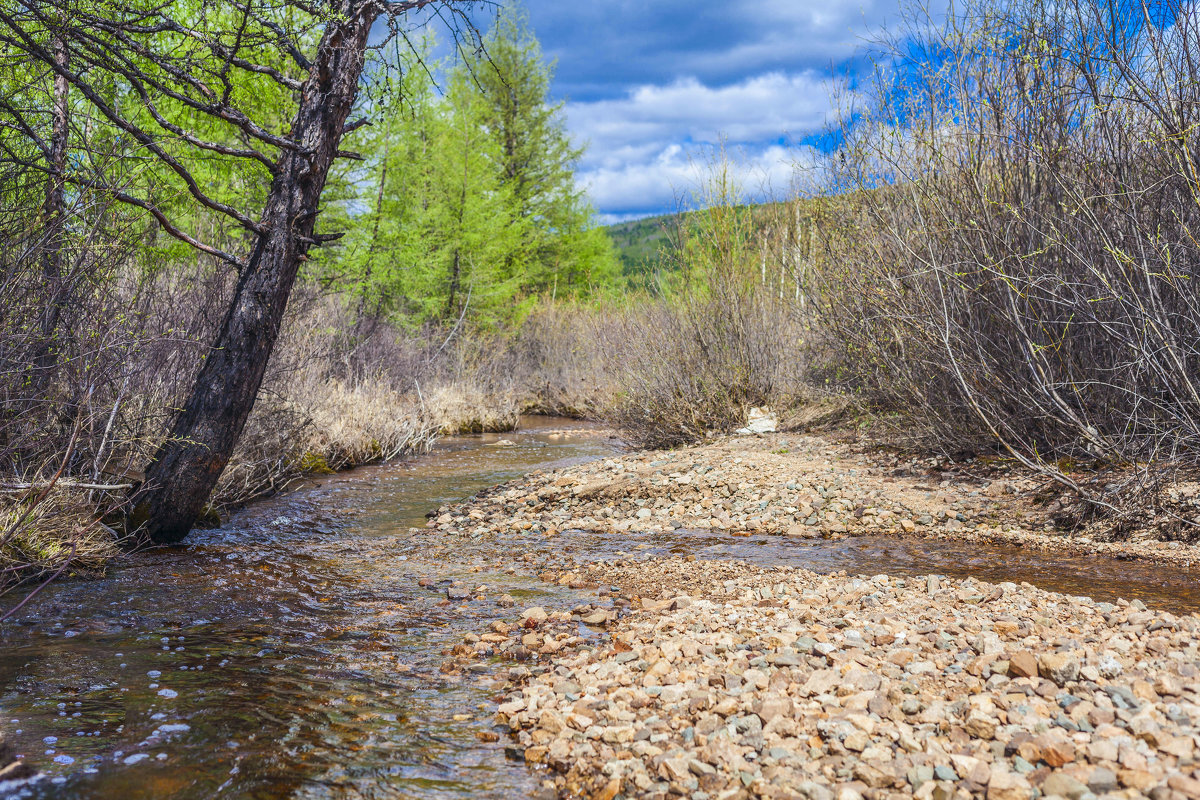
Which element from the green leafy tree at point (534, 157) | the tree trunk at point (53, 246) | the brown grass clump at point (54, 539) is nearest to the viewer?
the brown grass clump at point (54, 539)

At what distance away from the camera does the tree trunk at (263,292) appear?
589 centimetres

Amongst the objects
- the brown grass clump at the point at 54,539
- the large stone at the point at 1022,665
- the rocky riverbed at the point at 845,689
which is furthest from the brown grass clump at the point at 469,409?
the large stone at the point at 1022,665

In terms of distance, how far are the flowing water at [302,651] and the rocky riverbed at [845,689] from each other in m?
0.34

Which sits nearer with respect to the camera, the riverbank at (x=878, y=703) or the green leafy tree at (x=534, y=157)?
the riverbank at (x=878, y=703)

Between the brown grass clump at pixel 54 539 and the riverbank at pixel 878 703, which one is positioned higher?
the brown grass clump at pixel 54 539

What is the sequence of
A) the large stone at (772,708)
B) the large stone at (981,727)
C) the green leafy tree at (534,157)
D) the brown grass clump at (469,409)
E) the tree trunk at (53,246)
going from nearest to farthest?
the large stone at (981,727), the large stone at (772,708), the tree trunk at (53,246), the brown grass clump at (469,409), the green leafy tree at (534,157)

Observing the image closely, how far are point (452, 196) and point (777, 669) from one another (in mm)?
18747

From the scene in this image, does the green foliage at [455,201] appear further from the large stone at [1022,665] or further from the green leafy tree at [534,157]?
the large stone at [1022,665]

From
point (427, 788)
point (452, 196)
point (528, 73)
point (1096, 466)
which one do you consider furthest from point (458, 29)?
point (528, 73)

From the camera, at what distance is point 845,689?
2.87 meters

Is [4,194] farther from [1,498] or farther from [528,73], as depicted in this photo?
[528,73]

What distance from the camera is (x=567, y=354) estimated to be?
68.5ft

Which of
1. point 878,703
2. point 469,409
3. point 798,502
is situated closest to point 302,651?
point 878,703

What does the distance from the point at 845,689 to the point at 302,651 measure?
2.72 m
